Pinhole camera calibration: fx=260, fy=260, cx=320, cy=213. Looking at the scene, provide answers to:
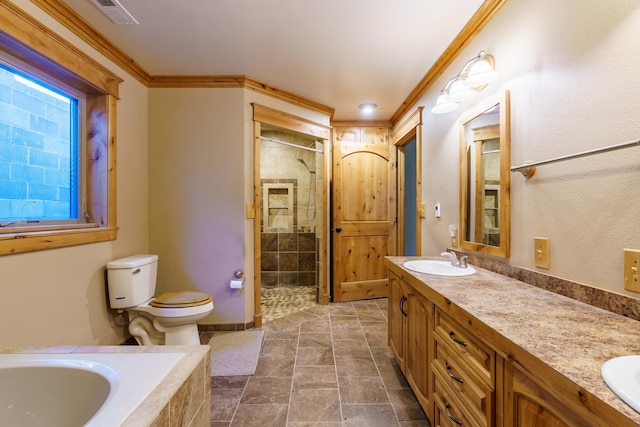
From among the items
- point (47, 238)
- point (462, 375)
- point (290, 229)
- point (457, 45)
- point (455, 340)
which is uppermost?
point (457, 45)

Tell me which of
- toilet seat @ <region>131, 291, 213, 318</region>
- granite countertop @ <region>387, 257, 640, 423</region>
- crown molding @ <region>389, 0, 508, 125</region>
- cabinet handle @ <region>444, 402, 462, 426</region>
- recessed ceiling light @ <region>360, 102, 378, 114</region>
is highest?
recessed ceiling light @ <region>360, 102, 378, 114</region>

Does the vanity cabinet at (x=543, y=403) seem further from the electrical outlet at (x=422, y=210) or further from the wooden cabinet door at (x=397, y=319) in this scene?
the electrical outlet at (x=422, y=210)

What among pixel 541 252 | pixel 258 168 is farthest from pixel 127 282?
pixel 541 252

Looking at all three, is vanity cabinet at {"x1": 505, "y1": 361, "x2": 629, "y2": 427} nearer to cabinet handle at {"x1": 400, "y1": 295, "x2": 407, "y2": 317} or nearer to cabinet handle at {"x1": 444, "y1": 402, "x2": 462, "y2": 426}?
cabinet handle at {"x1": 444, "y1": 402, "x2": 462, "y2": 426}

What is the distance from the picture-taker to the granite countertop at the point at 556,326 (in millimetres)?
574

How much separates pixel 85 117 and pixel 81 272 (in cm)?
113

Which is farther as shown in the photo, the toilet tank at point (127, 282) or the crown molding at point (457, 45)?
the toilet tank at point (127, 282)

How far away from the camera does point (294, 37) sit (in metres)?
1.85

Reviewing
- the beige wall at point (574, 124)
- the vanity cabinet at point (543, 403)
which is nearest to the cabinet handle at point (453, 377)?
the vanity cabinet at point (543, 403)

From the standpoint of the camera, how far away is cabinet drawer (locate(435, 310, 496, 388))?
83 cm

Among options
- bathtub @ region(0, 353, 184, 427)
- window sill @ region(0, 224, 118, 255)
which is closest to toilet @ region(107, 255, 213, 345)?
window sill @ region(0, 224, 118, 255)

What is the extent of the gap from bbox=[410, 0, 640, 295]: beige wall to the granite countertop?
0.52 ft

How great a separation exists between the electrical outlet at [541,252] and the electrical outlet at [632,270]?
28 cm

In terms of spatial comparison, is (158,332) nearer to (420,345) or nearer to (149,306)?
(149,306)
